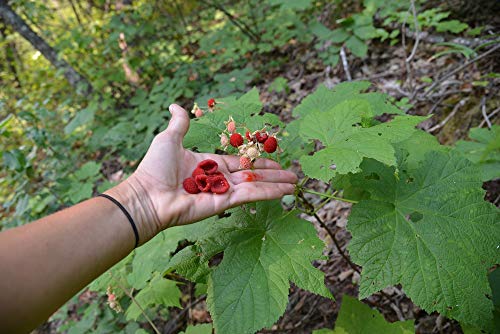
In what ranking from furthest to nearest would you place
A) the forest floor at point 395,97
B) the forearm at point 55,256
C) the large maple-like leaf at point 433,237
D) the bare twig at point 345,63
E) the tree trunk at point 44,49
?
the tree trunk at point 44,49 → the bare twig at point 345,63 → the forest floor at point 395,97 → the large maple-like leaf at point 433,237 → the forearm at point 55,256

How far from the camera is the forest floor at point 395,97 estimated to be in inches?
93.4

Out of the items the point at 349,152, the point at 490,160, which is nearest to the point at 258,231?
the point at 349,152

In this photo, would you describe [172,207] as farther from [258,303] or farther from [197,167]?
[258,303]

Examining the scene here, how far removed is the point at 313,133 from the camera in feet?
5.18

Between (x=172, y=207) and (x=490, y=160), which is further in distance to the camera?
(x=490, y=160)

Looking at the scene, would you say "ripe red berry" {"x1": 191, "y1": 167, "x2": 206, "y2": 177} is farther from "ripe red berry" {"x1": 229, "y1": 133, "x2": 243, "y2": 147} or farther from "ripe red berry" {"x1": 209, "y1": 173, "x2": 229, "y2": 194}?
"ripe red berry" {"x1": 229, "y1": 133, "x2": 243, "y2": 147}

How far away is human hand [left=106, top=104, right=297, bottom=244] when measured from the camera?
1.54 m

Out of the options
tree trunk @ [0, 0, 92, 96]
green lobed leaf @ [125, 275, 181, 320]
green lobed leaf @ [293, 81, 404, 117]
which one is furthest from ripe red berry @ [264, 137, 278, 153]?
tree trunk @ [0, 0, 92, 96]

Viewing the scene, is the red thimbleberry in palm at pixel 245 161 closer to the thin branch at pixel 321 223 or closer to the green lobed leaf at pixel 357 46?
the thin branch at pixel 321 223

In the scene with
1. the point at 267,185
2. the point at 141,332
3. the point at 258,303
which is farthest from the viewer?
the point at 141,332

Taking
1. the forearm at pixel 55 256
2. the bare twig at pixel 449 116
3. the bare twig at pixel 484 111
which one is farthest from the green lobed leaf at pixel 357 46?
the forearm at pixel 55 256

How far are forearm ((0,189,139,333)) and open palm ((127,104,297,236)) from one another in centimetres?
17

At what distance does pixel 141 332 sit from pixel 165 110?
3.30 metres

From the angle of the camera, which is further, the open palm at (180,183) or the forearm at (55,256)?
the open palm at (180,183)
